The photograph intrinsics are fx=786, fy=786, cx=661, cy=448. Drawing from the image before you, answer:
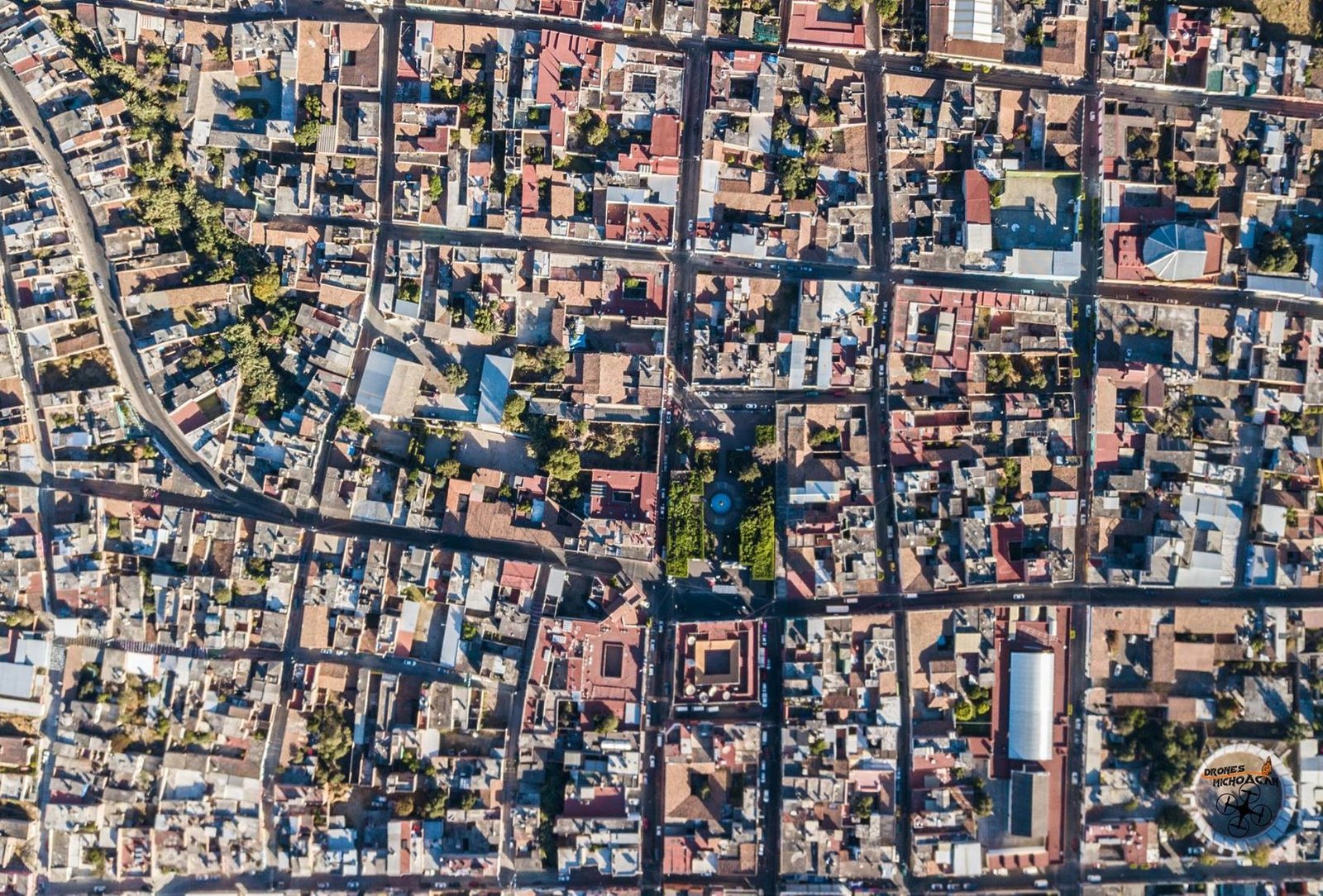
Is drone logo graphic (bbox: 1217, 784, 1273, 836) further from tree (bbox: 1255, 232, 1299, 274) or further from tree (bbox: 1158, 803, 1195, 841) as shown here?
tree (bbox: 1255, 232, 1299, 274)

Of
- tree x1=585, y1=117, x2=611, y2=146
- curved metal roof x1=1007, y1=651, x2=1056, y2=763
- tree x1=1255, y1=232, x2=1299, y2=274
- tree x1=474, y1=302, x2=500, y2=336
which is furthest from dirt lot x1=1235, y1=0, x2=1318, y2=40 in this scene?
tree x1=474, y1=302, x2=500, y2=336

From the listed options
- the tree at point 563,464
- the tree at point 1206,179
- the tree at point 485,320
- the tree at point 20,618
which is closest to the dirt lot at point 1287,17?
the tree at point 1206,179

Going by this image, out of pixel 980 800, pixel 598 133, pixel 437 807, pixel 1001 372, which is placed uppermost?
pixel 598 133

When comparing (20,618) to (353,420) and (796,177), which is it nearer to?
(353,420)

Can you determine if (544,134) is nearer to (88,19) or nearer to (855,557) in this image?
(88,19)

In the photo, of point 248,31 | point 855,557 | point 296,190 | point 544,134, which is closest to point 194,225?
point 296,190

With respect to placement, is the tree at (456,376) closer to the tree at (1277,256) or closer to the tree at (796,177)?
the tree at (796,177)

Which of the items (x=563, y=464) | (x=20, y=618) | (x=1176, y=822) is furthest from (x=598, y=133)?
(x=1176, y=822)
